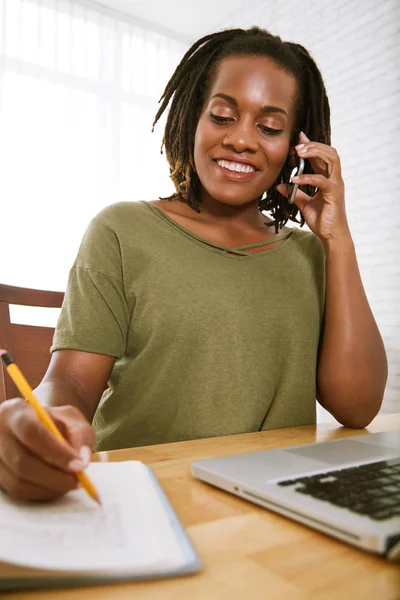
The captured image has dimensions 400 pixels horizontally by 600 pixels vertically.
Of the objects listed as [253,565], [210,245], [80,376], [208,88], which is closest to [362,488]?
[253,565]

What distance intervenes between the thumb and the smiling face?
0.64 meters

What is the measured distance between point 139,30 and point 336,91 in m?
1.67

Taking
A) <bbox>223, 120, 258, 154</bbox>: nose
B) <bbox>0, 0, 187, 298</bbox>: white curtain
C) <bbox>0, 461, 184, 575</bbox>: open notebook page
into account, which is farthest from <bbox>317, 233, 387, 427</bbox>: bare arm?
<bbox>0, 0, 187, 298</bbox>: white curtain

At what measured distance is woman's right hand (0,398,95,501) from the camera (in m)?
0.41

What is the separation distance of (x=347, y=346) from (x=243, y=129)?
0.42 meters

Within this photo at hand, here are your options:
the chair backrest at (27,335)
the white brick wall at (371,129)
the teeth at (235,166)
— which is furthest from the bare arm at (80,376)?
the white brick wall at (371,129)

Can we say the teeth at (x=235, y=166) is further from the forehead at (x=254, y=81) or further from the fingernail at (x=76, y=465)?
the fingernail at (x=76, y=465)

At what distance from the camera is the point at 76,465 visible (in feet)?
1.33

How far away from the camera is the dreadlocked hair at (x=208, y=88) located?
109 cm

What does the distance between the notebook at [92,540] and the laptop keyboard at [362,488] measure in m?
0.11

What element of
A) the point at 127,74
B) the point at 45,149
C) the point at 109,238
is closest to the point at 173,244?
the point at 109,238

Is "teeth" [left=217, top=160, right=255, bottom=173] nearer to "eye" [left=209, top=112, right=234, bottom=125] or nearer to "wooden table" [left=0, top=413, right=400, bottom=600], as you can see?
"eye" [left=209, top=112, right=234, bottom=125]

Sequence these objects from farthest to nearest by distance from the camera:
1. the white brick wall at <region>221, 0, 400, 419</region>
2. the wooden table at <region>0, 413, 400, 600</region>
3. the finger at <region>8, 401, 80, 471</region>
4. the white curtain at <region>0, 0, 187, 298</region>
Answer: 1. the white curtain at <region>0, 0, 187, 298</region>
2. the white brick wall at <region>221, 0, 400, 419</region>
3. the finger at <region>8, 401, 80, 471</region>
4. the wooden table at <region>0, 413, 400, 600</region>

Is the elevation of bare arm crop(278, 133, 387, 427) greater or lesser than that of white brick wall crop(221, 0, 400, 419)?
lesser
